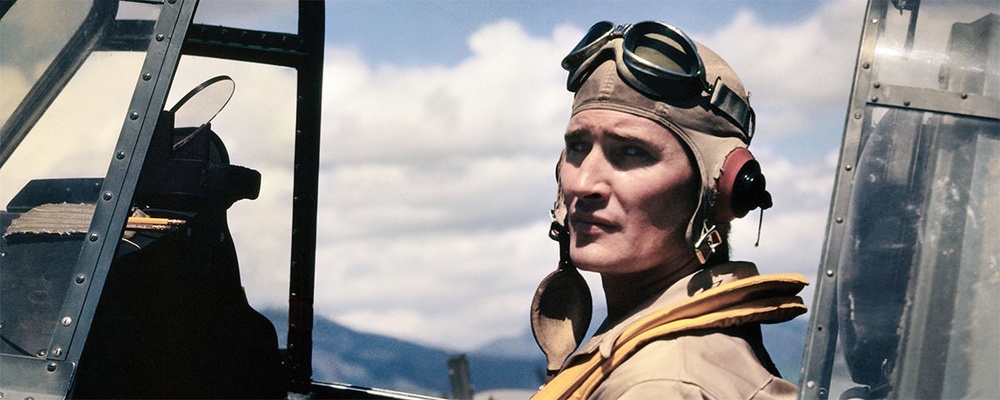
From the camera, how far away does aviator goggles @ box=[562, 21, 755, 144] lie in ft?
6.53

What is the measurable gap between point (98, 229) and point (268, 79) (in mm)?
1617

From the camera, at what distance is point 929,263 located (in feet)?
5.60

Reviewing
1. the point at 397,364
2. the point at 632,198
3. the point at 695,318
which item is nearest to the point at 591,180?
the point at 632,198

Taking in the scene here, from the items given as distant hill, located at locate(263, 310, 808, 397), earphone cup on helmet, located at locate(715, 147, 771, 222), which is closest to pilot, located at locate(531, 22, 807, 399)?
earphone cup on helmet, located at locate(715, 147, 771, 222)

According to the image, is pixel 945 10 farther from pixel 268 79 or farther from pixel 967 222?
pixel 268 79

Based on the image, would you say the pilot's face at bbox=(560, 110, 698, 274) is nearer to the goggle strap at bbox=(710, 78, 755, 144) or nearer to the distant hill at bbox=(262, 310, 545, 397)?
the goggle strap at bbox=(710, 78, 755, 144)

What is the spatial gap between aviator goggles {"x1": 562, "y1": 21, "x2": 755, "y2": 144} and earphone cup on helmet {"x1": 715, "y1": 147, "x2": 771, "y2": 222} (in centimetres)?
13

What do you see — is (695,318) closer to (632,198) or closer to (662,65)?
(632,198)

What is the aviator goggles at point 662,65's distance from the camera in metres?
1.99

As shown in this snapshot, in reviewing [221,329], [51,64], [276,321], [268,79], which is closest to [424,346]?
[276,321]

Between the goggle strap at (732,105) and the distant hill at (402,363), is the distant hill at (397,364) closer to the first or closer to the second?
the distant hill at (402,363)

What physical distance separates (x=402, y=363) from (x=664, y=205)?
232 cm

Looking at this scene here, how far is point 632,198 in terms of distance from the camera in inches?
77.3

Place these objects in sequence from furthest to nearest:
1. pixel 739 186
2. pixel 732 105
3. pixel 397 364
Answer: pixel 397 364
pixel 732 105
pixel 739 186
